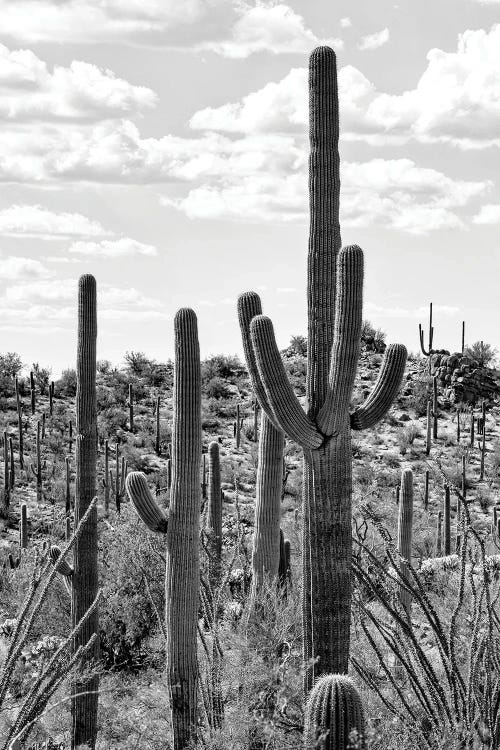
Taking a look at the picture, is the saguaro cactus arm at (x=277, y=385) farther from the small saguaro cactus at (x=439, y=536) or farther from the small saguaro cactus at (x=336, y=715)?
the small saguaro cactus at (x=439, y=536)

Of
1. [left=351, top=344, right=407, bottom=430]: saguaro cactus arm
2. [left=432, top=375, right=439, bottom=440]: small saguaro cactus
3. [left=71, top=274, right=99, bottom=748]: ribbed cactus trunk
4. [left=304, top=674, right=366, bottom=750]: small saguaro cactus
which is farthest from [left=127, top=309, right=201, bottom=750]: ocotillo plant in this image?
[left=432, top=375, right=439, bottom=440]: small saguaro cactus

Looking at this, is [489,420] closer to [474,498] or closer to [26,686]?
[474,498]

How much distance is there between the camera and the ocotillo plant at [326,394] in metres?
8.82

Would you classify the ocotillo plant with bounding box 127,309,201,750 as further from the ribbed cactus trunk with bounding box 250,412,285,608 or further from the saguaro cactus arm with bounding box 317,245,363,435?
the saguaro cactus arm with bounding box 317,245,363,435

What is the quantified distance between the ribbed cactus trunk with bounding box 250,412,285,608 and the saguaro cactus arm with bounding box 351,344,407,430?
10.8 ft

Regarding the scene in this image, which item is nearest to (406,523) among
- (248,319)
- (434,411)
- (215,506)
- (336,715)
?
(215,506)

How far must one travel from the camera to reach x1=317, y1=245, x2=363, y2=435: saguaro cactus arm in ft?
28.9

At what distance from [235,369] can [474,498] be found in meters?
18.7

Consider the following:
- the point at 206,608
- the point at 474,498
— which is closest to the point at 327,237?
the point at 206,608

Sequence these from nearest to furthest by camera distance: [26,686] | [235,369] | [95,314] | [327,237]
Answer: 1. [327,237]
2. [95,314]
3. [26,686]
4. [235,369]

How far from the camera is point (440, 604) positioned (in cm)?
1611

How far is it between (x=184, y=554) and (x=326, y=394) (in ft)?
9.90

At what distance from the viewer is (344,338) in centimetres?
881

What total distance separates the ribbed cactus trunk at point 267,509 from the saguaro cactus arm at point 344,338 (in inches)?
144
